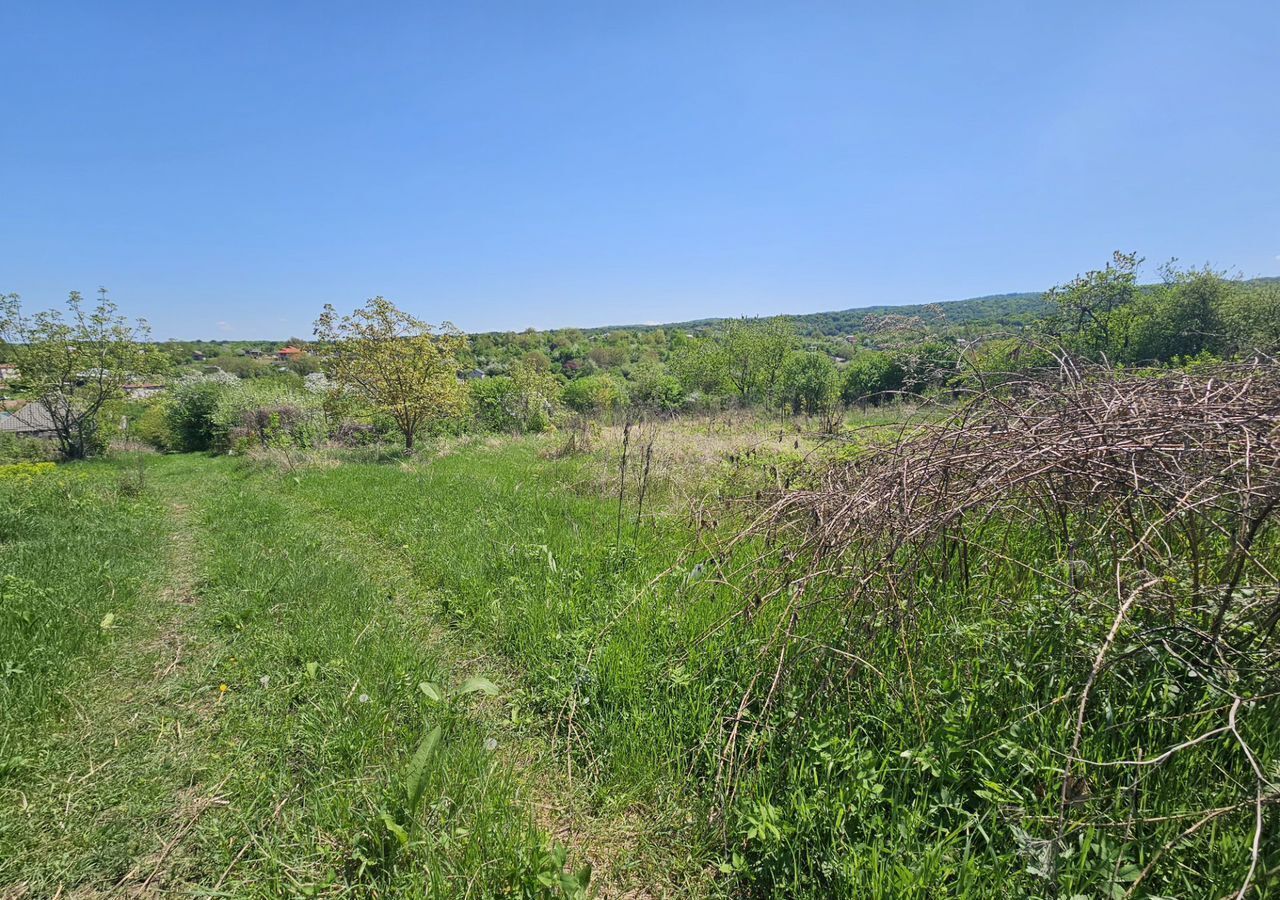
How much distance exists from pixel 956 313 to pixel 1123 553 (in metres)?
3.45

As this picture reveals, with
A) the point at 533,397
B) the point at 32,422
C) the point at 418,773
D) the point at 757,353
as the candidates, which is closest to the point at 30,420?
the point at 32,422

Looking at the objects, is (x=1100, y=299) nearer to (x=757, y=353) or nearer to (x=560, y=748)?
(x=757, y=353)

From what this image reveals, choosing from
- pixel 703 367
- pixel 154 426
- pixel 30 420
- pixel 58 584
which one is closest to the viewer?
pixel 58 584

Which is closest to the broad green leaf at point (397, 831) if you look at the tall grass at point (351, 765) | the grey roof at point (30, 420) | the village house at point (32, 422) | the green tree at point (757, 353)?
the tall grass at point (351, 765)

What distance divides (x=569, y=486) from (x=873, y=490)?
5.95 metres

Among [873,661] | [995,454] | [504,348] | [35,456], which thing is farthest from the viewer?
[504,348]

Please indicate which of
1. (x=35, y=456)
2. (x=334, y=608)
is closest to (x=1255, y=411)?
(x=334, y=608)

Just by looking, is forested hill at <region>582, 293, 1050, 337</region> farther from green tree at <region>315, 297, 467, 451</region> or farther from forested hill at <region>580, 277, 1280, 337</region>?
green tree at <region>315, 297, 467, 451</region>

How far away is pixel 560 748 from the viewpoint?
8.38 feet

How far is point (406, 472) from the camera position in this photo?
10.8m

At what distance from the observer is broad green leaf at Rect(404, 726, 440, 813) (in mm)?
2014

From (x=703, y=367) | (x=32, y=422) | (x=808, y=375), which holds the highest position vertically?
(x=703, y=367)

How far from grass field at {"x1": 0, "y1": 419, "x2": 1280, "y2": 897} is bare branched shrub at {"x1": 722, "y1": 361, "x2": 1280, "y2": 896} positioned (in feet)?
0.20

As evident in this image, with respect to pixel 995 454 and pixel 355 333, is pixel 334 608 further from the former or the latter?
pixel 355 333
